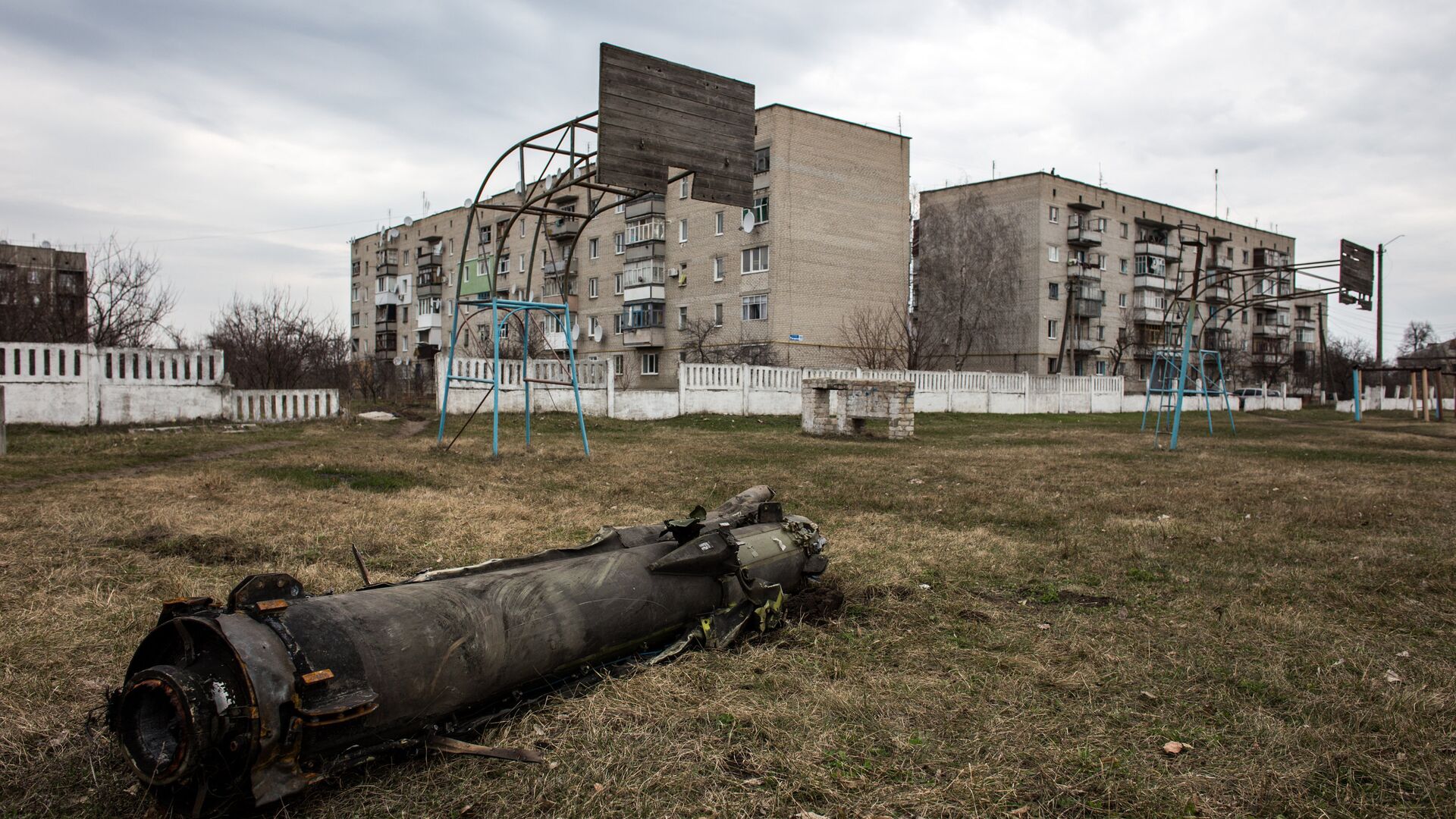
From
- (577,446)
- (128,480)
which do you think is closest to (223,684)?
(128,480)

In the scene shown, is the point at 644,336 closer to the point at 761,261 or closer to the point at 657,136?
the point at 761,261

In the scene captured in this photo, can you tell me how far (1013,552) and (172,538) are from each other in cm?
573

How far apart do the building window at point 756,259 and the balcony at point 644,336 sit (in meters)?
6.27

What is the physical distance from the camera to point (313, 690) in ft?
7.63

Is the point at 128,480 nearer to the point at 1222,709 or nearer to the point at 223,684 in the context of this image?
the point at 223,684

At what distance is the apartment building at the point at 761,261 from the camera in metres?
37.9

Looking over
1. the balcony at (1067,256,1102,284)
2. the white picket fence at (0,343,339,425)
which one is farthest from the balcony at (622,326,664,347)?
the white picket fence at (0,343,339,425)

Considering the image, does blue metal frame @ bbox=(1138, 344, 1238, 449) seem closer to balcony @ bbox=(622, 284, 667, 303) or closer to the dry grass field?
the dry grass field

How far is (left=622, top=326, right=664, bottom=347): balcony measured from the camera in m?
42.9

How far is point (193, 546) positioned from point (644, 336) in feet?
125

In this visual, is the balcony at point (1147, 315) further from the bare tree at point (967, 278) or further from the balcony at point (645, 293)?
the balcony at point (645, 293)

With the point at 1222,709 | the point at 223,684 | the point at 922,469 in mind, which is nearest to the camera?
the point at 223,684

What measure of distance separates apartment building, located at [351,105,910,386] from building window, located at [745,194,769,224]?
99 millimetres

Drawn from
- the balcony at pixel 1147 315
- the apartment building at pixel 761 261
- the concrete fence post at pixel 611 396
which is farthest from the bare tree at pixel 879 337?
the balcony at pixel 1147 315
